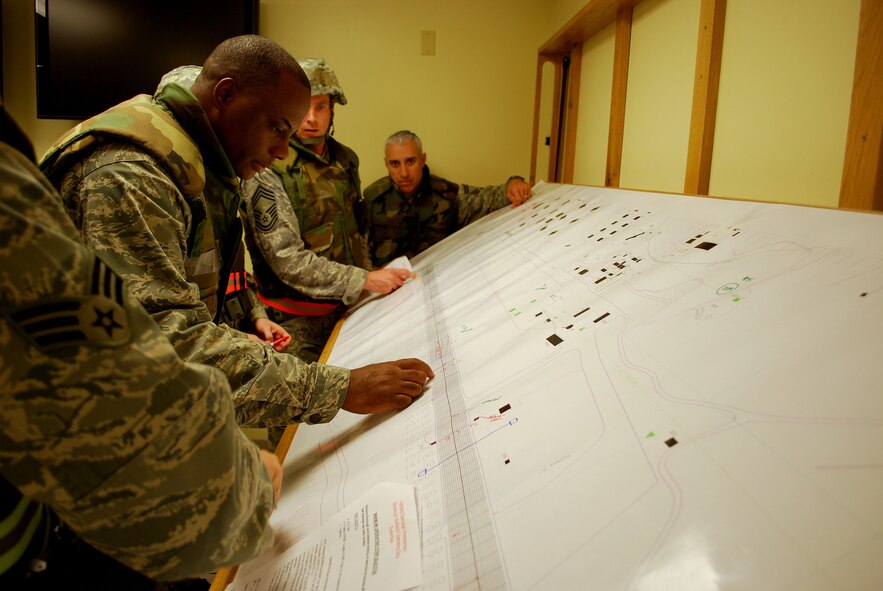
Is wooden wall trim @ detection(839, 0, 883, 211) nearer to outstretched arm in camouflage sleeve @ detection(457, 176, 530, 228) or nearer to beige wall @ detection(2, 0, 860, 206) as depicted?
beige wall @ detection(2, 0, 860, 206)

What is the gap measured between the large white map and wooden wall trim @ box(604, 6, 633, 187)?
0.83 m

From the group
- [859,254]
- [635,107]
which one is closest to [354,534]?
[859,254]

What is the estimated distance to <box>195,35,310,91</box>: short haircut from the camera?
3.13 feet

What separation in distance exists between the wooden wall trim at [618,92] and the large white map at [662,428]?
0.83 metres

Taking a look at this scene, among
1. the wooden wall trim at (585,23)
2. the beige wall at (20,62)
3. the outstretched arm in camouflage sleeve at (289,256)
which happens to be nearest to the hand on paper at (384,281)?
the outstretched arm in camouflage sleeve at (289,256)

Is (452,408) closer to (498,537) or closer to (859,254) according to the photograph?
(498,537)

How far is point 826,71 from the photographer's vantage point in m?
0.95

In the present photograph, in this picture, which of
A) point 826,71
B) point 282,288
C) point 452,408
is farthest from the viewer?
point 282,288

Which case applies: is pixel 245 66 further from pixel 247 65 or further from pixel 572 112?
pixel 572 112

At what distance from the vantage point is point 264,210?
1.62 meters

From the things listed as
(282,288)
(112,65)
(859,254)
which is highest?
(112,65)

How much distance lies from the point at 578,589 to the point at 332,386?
21.6 inches

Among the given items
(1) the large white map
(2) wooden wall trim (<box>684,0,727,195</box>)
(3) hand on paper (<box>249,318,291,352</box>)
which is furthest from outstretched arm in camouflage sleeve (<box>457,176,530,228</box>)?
(1) the large white map

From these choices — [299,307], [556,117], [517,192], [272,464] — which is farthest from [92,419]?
[556,117]
